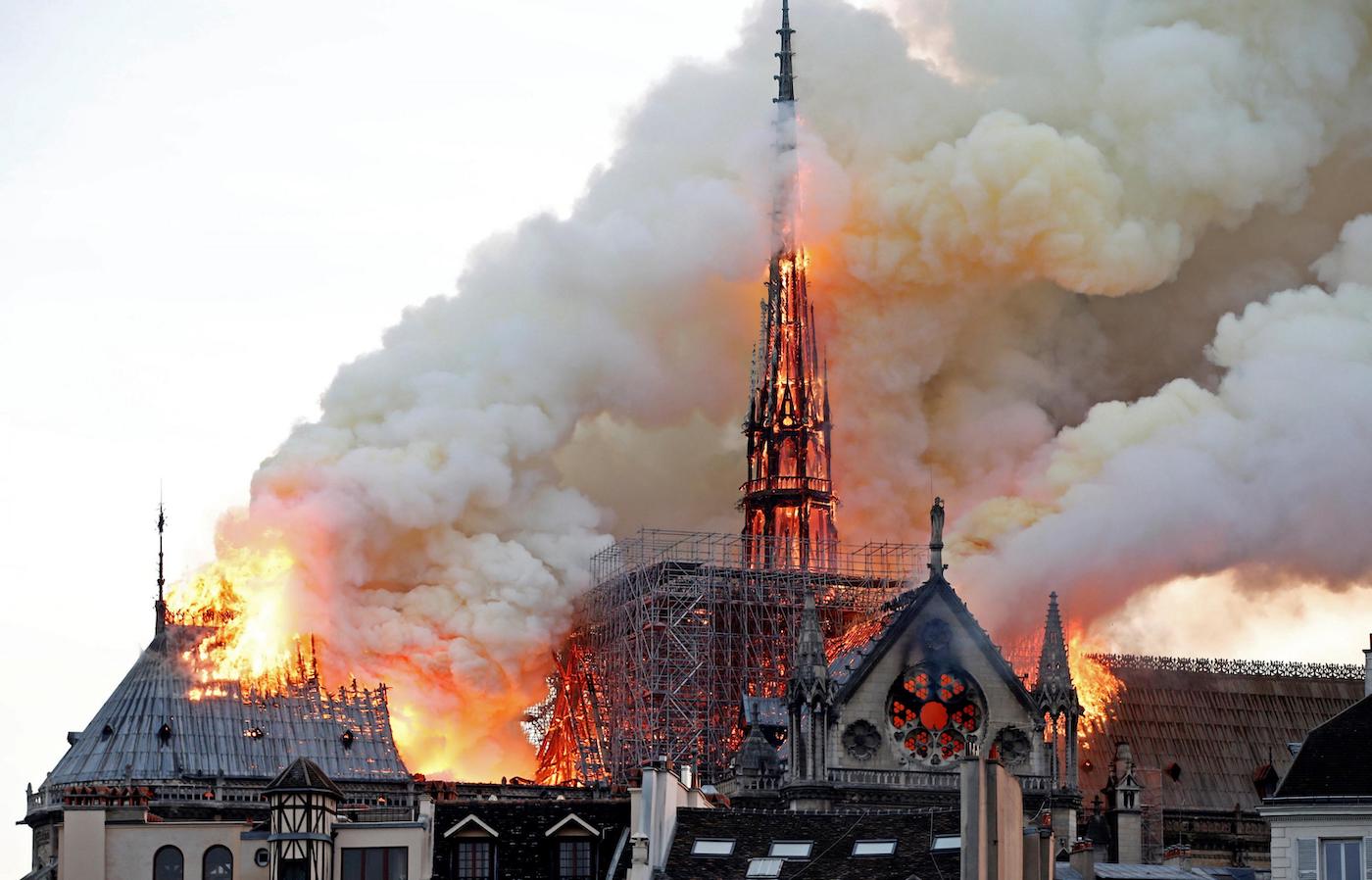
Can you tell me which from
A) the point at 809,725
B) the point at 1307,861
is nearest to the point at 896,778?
the point at 809,725

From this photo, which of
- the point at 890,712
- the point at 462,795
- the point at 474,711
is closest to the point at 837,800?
the point at 890,712

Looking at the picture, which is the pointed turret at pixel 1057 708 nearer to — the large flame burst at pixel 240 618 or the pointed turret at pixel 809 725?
the pointed turret at pixel 809 725

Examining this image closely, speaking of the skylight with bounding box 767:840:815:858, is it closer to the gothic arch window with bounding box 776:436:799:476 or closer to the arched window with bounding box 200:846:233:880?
the arched window with bounding box 200:846:233:880

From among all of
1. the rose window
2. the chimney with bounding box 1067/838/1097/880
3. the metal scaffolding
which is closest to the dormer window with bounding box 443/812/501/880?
the chimney with bounding box 1067/838/1097/880

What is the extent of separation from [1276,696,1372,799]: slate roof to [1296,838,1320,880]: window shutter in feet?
3.31

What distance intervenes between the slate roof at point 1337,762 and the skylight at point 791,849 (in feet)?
46.6

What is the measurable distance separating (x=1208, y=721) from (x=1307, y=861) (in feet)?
242

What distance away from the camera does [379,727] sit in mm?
118938

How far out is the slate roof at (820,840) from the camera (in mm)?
74938

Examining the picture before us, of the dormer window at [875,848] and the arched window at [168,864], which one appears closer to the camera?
the dormer window at [875,848]

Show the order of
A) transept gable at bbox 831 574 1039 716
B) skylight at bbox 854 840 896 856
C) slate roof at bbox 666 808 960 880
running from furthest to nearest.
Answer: transept gable at bbox 831 574 1039 716
skylight at bbox 854 840 896 856
slate roof at bbox 666 808 960 880

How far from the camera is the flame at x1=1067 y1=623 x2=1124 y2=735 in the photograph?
13662 cm

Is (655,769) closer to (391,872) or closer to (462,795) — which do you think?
(391,872)

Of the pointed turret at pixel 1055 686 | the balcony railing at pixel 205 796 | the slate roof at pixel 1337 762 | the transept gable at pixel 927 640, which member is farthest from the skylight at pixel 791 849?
the pointed turret at pixel 1055 686
